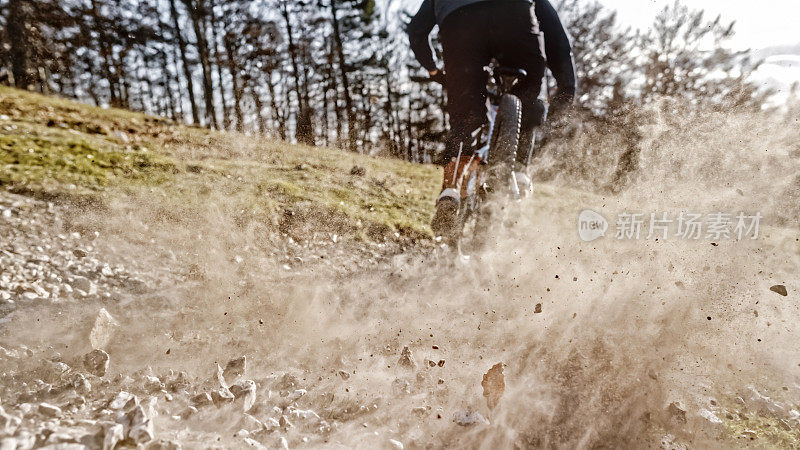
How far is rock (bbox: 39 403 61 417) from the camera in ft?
3.30

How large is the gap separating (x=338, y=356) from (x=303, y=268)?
115 centimetres

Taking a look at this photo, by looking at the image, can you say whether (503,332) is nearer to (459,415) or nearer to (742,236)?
(459,415)

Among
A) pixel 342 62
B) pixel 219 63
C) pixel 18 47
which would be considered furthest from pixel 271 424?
pixel 219 63

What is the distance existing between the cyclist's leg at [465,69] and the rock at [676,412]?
1729mm

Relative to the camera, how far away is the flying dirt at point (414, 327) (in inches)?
46.0

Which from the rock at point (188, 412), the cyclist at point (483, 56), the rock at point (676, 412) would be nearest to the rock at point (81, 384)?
the rock at point (188, 412)

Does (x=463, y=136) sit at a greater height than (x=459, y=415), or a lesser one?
greater

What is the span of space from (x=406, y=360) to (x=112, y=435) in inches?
33.4

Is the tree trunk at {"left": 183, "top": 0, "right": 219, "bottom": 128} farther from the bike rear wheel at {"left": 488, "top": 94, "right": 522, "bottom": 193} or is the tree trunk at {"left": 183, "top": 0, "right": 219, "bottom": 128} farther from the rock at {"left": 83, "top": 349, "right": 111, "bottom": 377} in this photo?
the rock at {"left": 83, "top": 349, "right": 111, "bottom": 377}

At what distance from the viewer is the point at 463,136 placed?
2.64m

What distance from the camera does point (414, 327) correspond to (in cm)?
181

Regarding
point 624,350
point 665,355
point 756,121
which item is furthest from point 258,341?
point 756,121

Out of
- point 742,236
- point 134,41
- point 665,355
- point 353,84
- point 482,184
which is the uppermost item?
point 134,41

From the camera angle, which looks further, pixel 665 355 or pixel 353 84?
pixel 353 84
